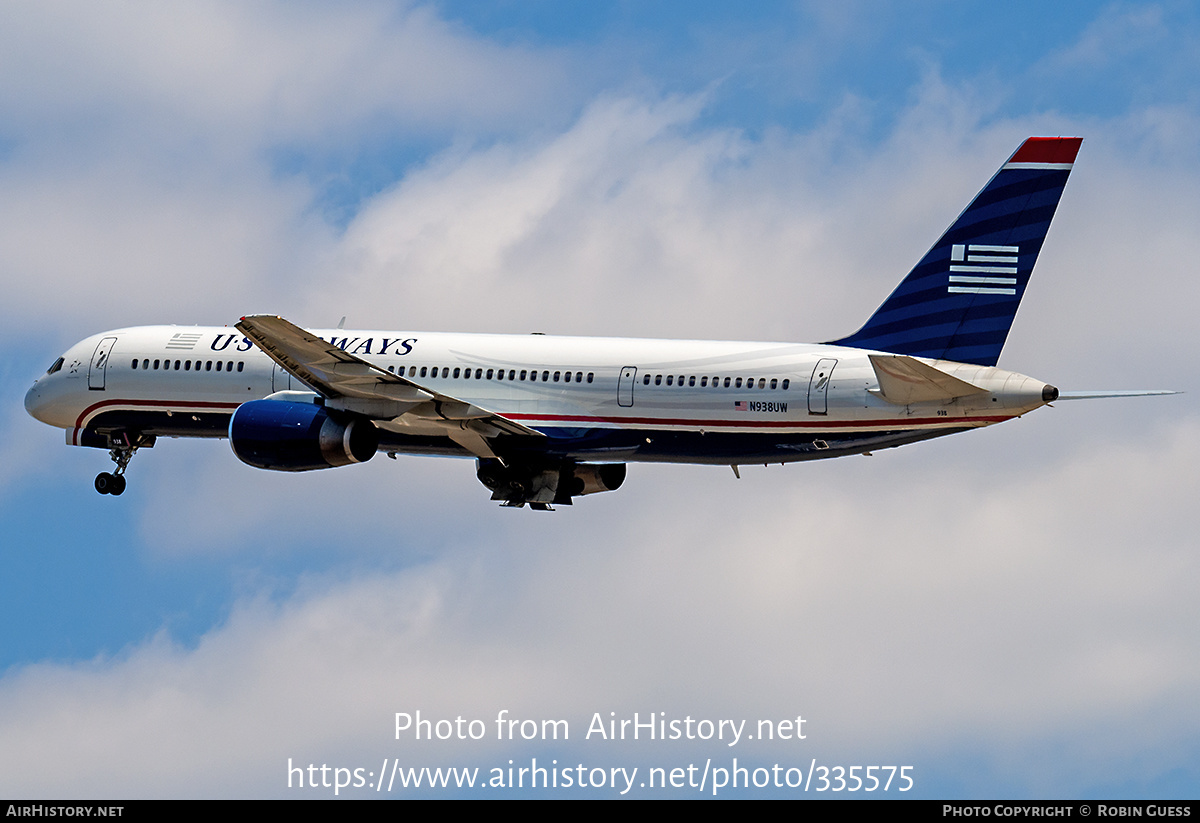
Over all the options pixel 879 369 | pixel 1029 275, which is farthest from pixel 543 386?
pixel 1029 275

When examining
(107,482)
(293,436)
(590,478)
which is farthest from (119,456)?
(590,478)

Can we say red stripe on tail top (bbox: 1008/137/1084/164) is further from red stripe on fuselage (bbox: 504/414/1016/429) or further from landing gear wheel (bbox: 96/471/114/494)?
landing gear wheel (bbox: 96/471/114/494)

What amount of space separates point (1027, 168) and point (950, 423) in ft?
21.4

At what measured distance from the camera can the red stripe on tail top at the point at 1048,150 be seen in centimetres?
4728

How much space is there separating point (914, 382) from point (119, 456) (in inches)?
925

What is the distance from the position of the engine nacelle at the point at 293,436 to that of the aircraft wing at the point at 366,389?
1.84 ft

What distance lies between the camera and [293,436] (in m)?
49.0

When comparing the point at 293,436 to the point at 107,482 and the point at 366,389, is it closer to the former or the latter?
the point at 366,389

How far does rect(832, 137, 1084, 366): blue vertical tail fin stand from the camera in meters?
47.1

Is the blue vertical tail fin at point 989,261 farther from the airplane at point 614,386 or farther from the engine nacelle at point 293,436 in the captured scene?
the engine nacelle at point 293,436

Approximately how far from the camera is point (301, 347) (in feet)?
156

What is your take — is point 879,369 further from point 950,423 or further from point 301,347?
point 301,347

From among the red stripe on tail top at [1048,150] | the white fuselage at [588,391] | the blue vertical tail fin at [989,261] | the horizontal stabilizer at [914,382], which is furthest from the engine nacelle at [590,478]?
the red stripe on tail top at [1048,150]

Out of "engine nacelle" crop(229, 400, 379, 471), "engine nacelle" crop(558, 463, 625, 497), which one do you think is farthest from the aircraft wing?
"engine nacelle" crop(558, 463, 625, 497)
